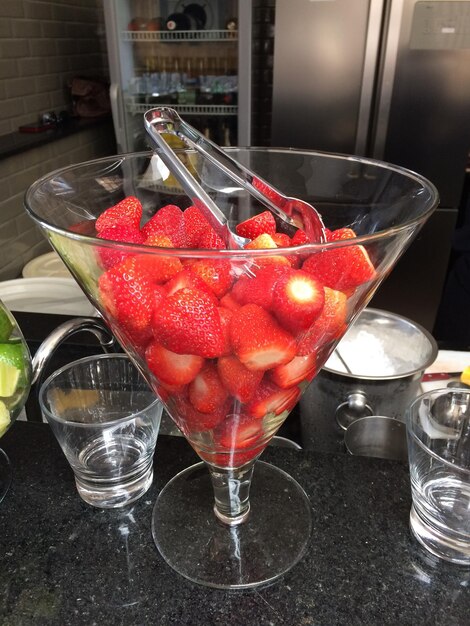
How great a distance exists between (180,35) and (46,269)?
3.71ft

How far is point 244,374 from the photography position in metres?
0.40

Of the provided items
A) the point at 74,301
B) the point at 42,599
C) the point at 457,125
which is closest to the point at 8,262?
the point at 74,301

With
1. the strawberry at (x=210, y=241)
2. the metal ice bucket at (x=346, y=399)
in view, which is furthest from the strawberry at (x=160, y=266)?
the metal ice bucket at (x=346, y=399)

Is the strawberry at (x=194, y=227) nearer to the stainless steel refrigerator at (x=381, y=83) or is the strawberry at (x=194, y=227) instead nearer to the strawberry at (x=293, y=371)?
the strawberry at (x=293, y=371)

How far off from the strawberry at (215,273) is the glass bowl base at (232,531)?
0.27 m

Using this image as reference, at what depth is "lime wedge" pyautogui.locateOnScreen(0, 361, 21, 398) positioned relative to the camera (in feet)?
1.77

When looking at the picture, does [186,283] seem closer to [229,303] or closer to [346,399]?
[229,303]

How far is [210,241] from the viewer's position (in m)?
0.49

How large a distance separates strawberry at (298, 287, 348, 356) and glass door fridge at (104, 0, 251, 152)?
173 centimetres

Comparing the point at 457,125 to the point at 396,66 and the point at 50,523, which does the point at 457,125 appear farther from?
the point at 50,523

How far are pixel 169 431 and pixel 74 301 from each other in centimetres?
56

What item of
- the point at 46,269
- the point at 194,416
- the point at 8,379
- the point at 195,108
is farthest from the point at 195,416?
the point at 195,108

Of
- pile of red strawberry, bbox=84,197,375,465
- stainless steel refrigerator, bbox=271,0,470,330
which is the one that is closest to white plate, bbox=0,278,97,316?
pile of red strawberry, bbox=84,197,375,465

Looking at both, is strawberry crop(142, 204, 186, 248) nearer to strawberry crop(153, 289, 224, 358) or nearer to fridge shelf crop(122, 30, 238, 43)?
strawberry crop(153, 289, 224, 358)
